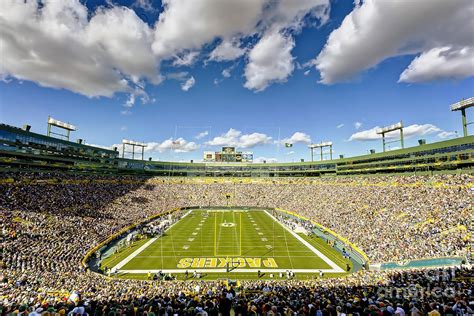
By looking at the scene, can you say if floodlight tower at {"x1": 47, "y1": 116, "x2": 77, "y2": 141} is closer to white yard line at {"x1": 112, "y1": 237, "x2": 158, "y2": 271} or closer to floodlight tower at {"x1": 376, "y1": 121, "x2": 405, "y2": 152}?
white yard line at {"x1": 112, "y1": 237, "x2": 158, "y2": 271}

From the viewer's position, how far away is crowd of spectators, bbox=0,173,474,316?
9352 mm

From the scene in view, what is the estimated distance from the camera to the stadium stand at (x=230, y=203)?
9.79 m

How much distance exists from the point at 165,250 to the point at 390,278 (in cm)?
2346

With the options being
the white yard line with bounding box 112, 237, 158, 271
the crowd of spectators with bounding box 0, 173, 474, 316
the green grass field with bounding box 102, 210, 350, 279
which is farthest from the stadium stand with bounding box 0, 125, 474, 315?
the green grass field with bounding box 102, 210, 350, 279

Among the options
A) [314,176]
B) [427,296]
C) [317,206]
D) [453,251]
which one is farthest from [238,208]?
[427,296]

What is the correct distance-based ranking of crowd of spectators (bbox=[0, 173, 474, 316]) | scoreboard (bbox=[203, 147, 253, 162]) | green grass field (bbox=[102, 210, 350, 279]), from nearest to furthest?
crowd of spectators (bbox=[0, 173, 474, 316]) → green grass field (bbox=[102, 210, 350, 279]) → scoreboard (bbox=[203, 147, 253, 162])

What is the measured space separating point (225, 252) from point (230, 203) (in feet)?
127

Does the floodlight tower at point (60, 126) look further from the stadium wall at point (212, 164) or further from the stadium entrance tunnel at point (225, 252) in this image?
the stadium entrance tunnel at point (225, 252)

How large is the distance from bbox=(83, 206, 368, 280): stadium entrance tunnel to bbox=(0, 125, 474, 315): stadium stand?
1709 millimetres

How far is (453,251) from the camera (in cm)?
2023

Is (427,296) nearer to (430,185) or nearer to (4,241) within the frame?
(4,241)

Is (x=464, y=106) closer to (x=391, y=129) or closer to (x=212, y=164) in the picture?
(x=391, y=129)

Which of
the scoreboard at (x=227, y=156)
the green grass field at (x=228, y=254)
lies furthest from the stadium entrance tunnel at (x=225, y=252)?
the scoreboard at (x=227, y=156)

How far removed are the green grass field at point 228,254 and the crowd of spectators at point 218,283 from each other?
3892mm
